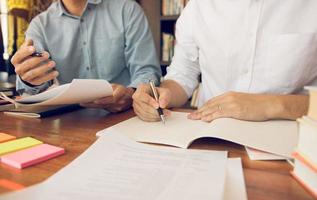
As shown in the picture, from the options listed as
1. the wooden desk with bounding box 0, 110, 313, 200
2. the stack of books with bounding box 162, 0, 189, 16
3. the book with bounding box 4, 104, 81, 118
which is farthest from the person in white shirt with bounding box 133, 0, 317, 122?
the stack of books with bounding box 162, 0, 189, 16

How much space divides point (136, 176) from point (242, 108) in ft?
1.05

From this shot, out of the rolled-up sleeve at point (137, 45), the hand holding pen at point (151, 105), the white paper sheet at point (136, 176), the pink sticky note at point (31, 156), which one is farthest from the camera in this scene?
the rolled-up sleeve at point (137, 45)

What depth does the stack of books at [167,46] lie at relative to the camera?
7.48ft

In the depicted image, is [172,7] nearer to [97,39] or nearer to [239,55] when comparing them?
[97,39]

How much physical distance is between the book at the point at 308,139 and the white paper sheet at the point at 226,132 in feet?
0.26

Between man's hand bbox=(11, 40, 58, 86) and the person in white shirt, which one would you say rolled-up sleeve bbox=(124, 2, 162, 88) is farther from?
man's hand bbox=(11, 40, 58, 86)

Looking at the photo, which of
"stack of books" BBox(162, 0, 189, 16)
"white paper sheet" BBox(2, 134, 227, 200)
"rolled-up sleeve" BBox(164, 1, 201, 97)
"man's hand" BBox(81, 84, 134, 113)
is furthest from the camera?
"stack of books" BBox(162, 0, 189, 16)

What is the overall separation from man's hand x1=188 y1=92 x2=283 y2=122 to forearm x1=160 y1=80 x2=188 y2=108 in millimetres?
204

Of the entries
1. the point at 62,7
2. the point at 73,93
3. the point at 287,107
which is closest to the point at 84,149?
the point at 73,93

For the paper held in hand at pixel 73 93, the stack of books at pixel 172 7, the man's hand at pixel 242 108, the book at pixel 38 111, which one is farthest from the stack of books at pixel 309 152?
the stack of books at pixel 172 7

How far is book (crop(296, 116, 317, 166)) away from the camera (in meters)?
0.37

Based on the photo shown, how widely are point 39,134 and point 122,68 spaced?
0.70 m

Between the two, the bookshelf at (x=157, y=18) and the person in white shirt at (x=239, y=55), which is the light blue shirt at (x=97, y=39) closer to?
the person in white shirt at (x=239, y=55)

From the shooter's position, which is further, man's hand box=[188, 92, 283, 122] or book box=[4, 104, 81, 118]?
book box=[4, 104, 81, 118]
